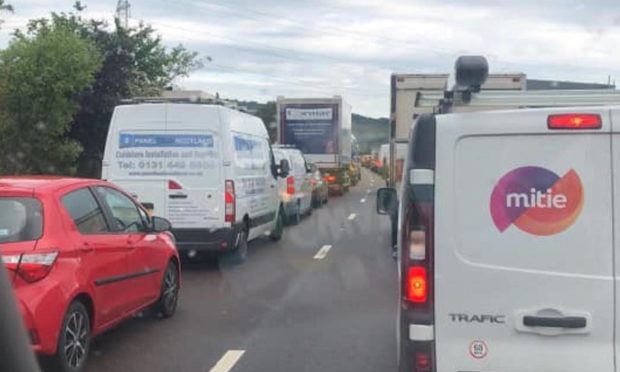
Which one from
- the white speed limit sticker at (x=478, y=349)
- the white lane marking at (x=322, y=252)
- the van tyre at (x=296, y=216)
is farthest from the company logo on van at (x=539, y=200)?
the van tyre at (x=296, y=216)

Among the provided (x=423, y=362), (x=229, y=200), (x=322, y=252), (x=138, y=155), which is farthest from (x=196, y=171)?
(x=423, y=362)

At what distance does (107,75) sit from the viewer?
25.7 m

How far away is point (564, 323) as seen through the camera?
4090 millimetres

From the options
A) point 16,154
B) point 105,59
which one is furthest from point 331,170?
point 16,154

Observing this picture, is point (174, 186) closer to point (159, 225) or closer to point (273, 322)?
point (159, 225)

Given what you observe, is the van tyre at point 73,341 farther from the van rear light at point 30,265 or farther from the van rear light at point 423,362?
the van rear light at point 423,362

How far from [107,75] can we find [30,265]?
20307 mm

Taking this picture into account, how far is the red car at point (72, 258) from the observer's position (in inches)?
242

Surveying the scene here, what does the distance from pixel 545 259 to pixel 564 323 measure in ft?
1.01

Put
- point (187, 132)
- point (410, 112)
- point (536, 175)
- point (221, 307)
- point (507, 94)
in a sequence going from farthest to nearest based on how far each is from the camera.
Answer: point (410, 112) < point (187, 132) < point (221, 307) < point (507, 94) < point (536, 175)

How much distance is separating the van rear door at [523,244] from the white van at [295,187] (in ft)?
44.2

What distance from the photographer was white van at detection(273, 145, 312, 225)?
19203mm

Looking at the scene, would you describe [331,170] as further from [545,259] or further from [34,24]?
[545,259]

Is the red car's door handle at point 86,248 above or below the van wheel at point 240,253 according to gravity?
above
